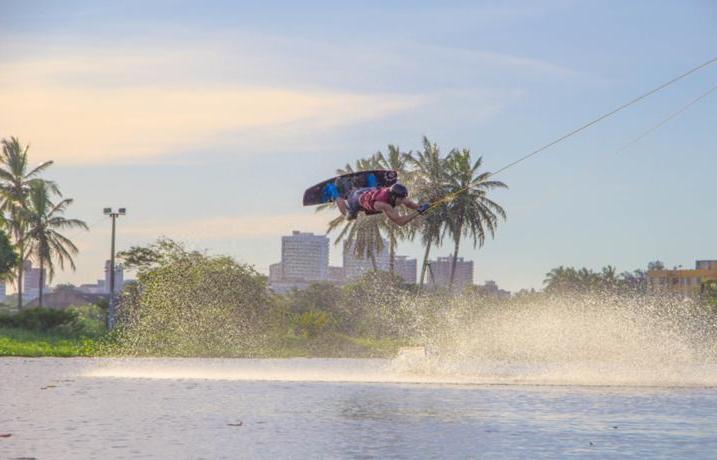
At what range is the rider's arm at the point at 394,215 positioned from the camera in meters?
29.8

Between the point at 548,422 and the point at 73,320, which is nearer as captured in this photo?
the point at 548,422

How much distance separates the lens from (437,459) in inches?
995

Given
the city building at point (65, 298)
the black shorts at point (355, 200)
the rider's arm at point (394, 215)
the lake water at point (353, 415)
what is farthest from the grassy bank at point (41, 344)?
the city building at point (65, 298)

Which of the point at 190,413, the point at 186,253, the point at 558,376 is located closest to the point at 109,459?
the point at 190,413

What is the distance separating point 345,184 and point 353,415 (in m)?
6.48

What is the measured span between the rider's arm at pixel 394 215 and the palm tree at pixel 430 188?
63378mm

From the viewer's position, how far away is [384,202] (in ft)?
100

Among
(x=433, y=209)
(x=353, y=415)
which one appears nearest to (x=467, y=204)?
(x=433, y=209)

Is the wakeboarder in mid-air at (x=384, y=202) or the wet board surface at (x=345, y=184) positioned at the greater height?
A: the wet board surface at (x=345, y=184)

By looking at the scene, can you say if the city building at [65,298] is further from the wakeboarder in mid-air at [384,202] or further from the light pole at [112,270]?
the wakeboarder in mid-air at [384,202]

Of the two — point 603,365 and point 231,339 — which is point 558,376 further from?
point 231,339

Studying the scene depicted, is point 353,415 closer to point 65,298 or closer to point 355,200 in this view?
point 355,200

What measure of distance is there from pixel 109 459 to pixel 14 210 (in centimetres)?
8320

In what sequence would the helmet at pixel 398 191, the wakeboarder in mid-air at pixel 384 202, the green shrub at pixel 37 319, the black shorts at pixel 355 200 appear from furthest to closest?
the green shrub at pixel 37 319, the black shorts at pixel 355 200, the helmet at pixel 398 191, the wakeboarder in mid-air at pixel 384 202
